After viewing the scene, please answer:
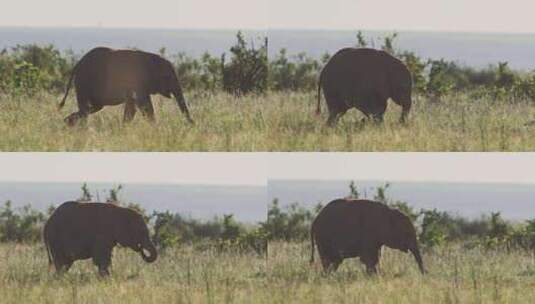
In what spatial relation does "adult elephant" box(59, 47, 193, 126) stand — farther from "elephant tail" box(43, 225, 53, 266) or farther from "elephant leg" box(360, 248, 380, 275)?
"elephant leg" box(360, 248, 380, 275)

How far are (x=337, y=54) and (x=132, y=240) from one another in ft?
7.84

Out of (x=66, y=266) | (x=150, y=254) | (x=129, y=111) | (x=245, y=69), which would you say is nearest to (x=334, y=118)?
(x=245, y=69)

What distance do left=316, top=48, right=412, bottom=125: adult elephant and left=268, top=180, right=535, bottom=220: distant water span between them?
1.97 ft

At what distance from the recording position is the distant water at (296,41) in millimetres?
11922

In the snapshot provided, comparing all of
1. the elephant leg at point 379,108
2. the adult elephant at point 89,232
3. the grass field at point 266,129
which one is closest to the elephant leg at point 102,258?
the adult elephant at point 89,232

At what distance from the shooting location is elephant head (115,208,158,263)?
1188cm

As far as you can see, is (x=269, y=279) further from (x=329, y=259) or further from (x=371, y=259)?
(x=371, y=259)

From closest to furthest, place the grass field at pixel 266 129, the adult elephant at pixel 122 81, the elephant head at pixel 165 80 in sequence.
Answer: the grass field at pixel 266 129, the adult elephant at pixel 122 81, the elephant head at pixel 165 80

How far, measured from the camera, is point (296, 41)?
39.1ft

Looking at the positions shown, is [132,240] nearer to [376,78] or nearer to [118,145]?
[118,145]

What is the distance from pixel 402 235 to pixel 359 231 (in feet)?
1.22

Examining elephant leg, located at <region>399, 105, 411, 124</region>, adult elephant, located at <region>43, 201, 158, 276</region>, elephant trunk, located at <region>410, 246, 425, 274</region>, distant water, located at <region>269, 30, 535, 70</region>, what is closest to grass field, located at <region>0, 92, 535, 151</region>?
elephant leg, located at <region>399, 105, 411, 124</region>

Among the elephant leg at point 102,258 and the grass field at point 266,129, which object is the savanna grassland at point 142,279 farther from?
the grass field at point 266,129

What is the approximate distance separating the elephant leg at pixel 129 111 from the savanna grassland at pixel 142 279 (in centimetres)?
116
